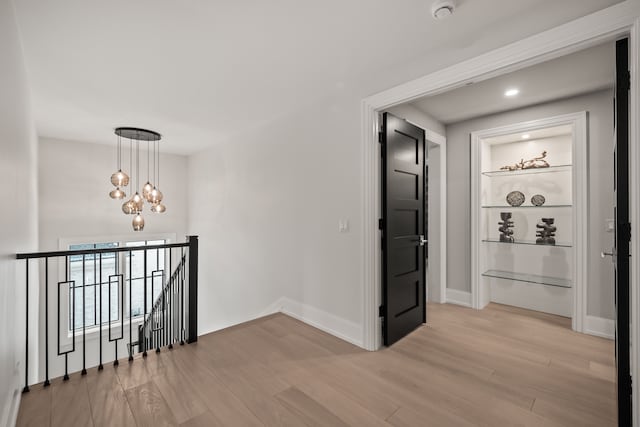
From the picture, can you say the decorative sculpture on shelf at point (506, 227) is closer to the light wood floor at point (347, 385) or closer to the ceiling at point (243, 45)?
the light wood floor at point (347, 385)

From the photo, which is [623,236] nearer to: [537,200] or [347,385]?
[347,385]

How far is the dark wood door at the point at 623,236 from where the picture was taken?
1.58 metres

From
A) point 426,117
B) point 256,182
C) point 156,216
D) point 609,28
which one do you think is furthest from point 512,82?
point 156,216

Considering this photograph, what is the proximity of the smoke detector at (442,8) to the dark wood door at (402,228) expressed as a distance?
3.31 ft

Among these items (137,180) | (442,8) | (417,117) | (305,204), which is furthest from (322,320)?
(137,180)

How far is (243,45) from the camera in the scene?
2.25 meters

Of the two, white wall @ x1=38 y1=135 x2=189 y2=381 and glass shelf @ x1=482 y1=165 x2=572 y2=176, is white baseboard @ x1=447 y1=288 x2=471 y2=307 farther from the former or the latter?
white wall @ x1=38 y1=135 x2=189 y2=381

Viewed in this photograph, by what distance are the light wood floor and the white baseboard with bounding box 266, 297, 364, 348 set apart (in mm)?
104

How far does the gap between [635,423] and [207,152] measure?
588 centimetres

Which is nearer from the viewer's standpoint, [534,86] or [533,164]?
[534,86]

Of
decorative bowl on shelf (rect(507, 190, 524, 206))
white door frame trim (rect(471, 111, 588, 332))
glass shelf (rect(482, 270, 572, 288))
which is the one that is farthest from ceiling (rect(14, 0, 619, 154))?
glass shelf (rect(482, 270, 572, 288))

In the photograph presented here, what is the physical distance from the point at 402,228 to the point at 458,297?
175 centimetres

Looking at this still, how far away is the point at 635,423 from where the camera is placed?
152 centimetres

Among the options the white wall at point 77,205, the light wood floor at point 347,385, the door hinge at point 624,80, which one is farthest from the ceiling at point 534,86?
the white wall at point 77,205
